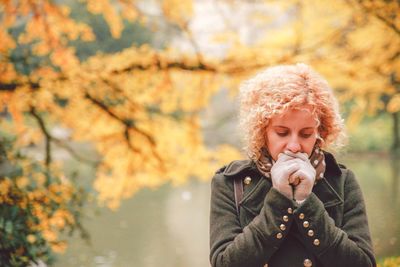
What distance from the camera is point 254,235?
120 cm

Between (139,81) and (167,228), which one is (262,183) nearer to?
(139,81)

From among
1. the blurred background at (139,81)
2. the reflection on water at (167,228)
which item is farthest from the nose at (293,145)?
the reflection on water at (167,228)

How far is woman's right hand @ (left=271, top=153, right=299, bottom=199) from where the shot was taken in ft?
3.84

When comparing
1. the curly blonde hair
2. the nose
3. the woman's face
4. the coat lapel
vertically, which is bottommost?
the coat lapel

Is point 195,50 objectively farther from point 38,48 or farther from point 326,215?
point 326,215

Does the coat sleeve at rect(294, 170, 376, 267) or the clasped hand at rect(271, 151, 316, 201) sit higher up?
the clasped hand at rect(271, 151, 316, 201)

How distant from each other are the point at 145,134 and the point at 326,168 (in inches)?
151

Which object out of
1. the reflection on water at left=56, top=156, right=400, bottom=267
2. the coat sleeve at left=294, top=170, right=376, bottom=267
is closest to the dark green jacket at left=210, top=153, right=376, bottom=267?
the coat sleeve at left=294, top=170, right=376, bottom=267

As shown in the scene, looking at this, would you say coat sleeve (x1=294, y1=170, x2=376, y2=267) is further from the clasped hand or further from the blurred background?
the blurred background

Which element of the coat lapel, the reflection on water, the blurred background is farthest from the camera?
the reflection on water

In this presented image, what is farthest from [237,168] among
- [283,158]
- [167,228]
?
[167,228]

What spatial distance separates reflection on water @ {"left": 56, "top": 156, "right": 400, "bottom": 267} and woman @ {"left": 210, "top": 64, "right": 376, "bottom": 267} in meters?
4.93

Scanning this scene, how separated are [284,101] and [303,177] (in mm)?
205

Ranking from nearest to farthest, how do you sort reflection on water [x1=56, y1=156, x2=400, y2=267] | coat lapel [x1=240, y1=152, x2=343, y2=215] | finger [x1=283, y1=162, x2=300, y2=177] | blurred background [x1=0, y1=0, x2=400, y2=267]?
finger [x1=283, y1=162, x2=300, y2=177] < coat lapel [x1=240, y1=152, x2=343, y2=215] < blurred background [x1=0, y1=0, x2=400, y2=267] < reflection on water [x1=56, y1=156, x2=400, y2=267]
